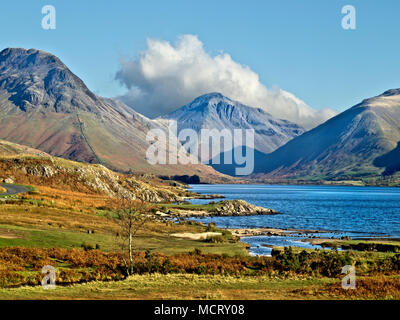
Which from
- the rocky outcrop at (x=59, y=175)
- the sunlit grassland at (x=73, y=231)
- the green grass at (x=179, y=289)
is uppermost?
the rocky outcrop at (x=59, y=175)

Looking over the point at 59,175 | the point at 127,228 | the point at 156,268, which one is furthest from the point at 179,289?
the point at 59,175

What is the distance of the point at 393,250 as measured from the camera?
6084cm

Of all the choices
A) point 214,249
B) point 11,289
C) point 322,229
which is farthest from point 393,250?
point 11,289

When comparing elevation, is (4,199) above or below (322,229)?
above

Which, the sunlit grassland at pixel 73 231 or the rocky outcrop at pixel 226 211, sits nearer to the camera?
the sunlit grassland at pixel 73 231

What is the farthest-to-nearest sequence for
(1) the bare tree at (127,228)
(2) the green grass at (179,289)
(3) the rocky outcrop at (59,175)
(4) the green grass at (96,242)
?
1. (3) the rocky outcrop at (59,175)
2. (4) the green grass at (96,242)
3. (1) the bare tree at (127,228)
4. (2) the green grass at (179,289)

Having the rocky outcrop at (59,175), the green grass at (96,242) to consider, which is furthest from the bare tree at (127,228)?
the rocky outcrop at (59,175)

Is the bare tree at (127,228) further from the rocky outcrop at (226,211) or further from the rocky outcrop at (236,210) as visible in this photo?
the rocky outcrop at (236,210)

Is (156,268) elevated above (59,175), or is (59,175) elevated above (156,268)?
(59,175)

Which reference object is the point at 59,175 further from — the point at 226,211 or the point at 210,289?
the point at 210,289

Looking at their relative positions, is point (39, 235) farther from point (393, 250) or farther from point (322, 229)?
point (322, 229)

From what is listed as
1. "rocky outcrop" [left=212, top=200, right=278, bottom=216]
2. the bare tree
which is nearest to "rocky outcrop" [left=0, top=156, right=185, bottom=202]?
"rocky outcrop" [left=212, top=200, right=278, bottom=216]

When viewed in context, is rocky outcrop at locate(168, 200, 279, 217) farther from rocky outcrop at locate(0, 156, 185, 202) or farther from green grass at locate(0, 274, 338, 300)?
green grass at locate(0, 274, 338, 300)

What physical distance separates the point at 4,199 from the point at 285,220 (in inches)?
2658
